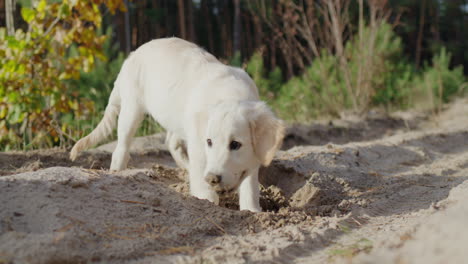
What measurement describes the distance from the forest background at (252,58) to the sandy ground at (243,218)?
119 cm

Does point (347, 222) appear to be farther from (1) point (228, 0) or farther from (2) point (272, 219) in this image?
(1) point (228, 0)

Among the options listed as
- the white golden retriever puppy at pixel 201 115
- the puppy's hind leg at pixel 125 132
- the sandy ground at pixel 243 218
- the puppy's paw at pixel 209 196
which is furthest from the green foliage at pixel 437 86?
the puppy's paw at pixel 209 196

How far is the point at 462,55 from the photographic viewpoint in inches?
747

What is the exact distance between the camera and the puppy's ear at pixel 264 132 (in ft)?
10.2

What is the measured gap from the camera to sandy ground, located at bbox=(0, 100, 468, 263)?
84.6 inches

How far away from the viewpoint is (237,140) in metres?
3.04

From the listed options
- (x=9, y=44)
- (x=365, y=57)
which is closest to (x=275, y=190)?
(x=9, y=44)

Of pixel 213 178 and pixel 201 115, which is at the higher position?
pixel 201 115

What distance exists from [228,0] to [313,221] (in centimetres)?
1893

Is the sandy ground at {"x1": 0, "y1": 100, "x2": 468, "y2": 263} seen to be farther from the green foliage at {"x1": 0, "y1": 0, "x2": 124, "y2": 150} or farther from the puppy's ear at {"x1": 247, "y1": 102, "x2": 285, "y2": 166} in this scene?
the green foliage at {"x1": 0, "y1": 0, "x2": 124, "y2": 150}

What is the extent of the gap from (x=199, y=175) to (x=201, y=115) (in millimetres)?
481

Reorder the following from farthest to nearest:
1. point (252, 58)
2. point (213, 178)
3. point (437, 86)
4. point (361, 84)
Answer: point (437, 86)
point (252, 58)
point (361, 84)
point (213, 178)

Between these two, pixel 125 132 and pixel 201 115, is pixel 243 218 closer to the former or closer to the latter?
pixel 201 115

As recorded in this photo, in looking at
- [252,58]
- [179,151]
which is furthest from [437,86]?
[179,151]
